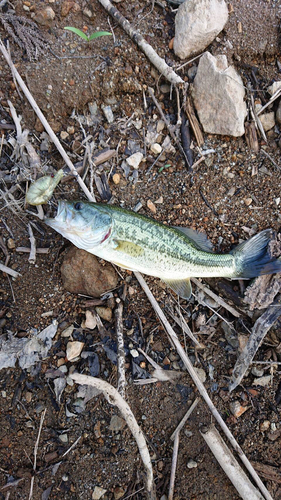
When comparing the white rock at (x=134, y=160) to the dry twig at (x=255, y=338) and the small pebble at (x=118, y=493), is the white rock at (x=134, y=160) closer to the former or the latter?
the dry twig at (x=255, y=338)

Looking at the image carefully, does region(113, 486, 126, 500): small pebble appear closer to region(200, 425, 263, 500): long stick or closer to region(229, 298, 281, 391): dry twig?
region(200, 425, 263, 500): long stick

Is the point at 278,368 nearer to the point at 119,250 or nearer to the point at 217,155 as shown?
the point at 119,250

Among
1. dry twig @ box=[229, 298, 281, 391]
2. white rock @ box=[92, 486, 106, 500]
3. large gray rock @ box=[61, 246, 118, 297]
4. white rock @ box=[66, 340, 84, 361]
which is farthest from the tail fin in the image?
white rock @ box=[92, 486, 106, 500]

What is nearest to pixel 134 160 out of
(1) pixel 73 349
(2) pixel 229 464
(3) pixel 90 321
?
(3) pixel 90 321

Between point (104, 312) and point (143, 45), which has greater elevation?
point (143, 45)

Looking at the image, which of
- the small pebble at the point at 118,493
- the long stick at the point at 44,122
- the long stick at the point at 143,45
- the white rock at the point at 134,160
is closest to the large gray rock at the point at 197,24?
the long stick at the point at 143,45

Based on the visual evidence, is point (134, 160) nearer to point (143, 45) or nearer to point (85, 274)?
point (143, 45)

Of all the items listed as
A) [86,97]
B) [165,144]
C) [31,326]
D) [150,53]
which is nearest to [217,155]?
[165,144]
